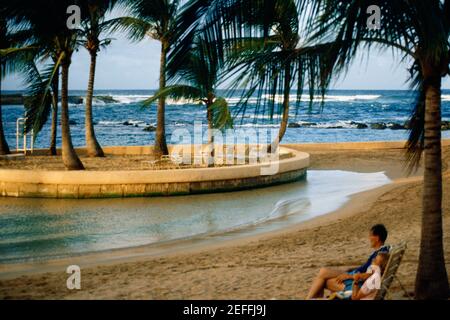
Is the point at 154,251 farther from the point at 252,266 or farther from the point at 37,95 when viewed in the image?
the point at 37,95

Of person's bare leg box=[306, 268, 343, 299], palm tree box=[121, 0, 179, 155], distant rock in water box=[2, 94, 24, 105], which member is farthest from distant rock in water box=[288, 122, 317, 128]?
distant rock in water box=[2, 94, 24, 105]

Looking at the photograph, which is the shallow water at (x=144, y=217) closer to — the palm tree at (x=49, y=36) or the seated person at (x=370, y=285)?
the palm tree at (x=49, y=36)

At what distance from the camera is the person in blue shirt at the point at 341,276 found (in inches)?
226

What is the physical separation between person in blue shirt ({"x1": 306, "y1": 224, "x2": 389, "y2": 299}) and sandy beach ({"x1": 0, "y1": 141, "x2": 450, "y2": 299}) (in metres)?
0.64

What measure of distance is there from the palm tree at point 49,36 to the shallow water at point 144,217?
236 centimetres

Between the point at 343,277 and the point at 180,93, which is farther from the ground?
the point at 180,93

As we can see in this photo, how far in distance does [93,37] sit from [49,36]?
4494 millimetres

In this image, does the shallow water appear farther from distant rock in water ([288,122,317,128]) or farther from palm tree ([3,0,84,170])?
distant rock in water ([288,122,317,128])

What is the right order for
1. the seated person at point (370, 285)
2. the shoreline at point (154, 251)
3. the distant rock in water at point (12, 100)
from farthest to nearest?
the distant rock in water at point (12, 100) → the shoreline at point (154, 251) → the seated person at point (370, 285)

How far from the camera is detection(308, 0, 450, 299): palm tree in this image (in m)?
4.36

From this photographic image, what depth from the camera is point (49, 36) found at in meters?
14.6

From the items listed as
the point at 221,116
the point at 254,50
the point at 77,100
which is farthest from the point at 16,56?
the point at 77,100

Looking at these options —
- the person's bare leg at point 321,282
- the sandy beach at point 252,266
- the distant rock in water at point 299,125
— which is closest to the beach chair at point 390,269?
the person's bare leg at point 321,282
